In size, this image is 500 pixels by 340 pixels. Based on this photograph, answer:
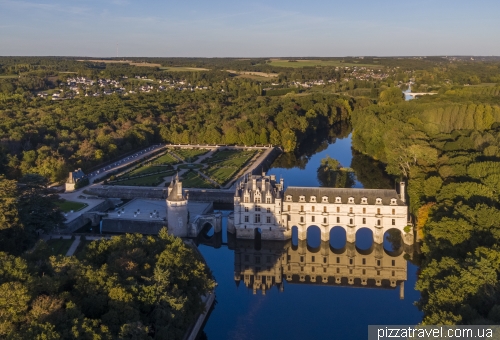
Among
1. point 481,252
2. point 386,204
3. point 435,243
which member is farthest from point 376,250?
point 481,252

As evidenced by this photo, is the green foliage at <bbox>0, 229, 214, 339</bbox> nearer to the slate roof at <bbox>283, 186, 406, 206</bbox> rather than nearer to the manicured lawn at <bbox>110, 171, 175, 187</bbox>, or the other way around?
the slate roof at <bbox>283, 186, 406, 206</bbox>

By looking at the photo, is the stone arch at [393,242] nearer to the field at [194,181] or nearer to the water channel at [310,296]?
the water channel at [310,296]

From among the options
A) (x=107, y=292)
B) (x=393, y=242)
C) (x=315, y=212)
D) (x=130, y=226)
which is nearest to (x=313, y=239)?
(x=315, y=212)

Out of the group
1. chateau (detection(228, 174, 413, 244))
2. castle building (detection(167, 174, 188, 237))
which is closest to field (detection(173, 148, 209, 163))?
castle building (detection(167, 174, 188, 237))

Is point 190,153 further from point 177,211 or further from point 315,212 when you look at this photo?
point 315,212

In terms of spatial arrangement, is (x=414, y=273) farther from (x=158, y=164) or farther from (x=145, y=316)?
(x=158, y=164)

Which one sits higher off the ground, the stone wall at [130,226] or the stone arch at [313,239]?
the stone wall at [130,226]

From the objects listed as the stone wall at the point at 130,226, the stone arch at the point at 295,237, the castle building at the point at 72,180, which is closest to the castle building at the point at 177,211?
the stone wall at the point at 130,226

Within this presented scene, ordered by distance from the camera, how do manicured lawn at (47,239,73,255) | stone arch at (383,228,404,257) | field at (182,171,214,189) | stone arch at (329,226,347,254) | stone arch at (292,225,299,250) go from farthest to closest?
field at (182,171,214,189) → stone arch at (292,225,299,250) → stone arch at (329,226,347,254) → stone arch at (383,228,404,257) → manicured lawn at (47,239,73,255)
